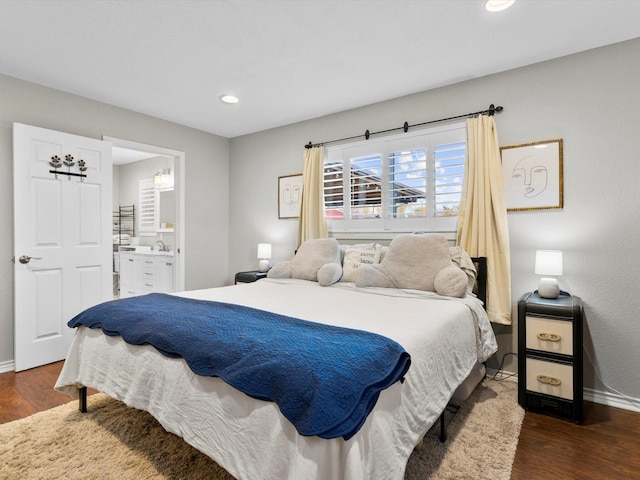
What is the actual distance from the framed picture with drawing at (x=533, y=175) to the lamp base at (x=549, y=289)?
621mm

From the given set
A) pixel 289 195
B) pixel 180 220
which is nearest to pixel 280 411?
pixel 289 195

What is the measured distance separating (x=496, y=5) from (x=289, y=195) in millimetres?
2821

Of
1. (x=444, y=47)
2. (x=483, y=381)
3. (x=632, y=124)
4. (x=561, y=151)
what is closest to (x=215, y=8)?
(x=444, y=47)

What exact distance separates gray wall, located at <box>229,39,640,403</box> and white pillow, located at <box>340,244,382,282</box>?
45.5 inches

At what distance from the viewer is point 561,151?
2660 mm

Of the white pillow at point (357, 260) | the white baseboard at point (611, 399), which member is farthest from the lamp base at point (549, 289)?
the white pillow at point (357, 260)

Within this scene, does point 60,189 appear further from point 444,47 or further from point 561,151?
point 561,151

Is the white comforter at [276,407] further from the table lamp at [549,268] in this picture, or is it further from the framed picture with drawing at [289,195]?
the framed picture with drawing at [289,195]

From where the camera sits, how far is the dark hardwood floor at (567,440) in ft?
5.69

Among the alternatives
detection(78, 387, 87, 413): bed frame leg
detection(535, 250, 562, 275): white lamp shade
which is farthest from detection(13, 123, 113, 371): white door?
detection(535, 250, 562, 275): white lamp shade

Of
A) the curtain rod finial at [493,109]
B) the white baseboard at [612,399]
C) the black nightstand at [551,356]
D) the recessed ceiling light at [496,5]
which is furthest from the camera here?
the curtain rod finial at [493,109]

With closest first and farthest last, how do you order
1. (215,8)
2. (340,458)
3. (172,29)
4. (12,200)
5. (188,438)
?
(340,458) → (188,438) → (215,8) → (172,29) → (12,200)

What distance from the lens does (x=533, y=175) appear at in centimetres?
277

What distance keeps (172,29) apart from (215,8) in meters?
0.42
